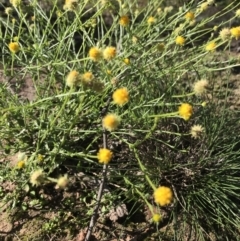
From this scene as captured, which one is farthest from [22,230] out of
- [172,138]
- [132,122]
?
[172,138]

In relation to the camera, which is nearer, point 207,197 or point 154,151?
point 207,197

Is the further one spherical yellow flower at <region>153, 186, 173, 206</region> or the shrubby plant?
the shrubby plant

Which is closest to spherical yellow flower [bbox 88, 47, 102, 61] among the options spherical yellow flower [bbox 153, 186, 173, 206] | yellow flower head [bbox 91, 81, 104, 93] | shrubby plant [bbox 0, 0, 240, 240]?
yellow flower head [bbox 91, 81, 104, 93]

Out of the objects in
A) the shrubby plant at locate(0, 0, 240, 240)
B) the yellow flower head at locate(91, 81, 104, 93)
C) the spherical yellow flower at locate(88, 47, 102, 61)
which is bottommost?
the shrubby plant at locate(0, 0, 240, 240)

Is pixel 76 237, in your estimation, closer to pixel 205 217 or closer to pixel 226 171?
pixel 205 217

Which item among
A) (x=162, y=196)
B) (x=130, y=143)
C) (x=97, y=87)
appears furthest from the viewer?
(x=130, y=143)

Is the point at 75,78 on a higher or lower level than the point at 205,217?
higher

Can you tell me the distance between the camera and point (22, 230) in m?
2.34

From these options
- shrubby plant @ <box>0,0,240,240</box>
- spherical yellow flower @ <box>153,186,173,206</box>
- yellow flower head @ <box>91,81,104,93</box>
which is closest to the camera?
spherical yellow flower @ <box>153,186,173,206</box>

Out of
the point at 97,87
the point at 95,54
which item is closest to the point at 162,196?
the point at 97,87

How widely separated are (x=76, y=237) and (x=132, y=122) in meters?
0.69

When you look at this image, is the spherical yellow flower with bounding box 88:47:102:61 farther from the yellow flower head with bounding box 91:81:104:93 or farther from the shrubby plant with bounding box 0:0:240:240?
the shrubby plant with bounding box 0:0:240:240

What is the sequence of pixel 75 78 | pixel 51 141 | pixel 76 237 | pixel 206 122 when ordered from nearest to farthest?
pixel 75 78 < pixel 51 141 < pixel 76 237 < pixel 206 122

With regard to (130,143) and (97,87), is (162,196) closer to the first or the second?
(97,87)
